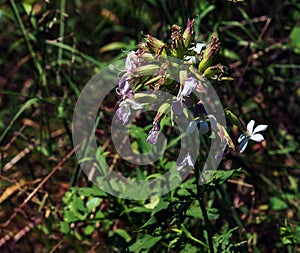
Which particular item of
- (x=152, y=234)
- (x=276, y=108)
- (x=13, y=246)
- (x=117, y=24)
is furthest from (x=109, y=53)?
(x=152, y=234)

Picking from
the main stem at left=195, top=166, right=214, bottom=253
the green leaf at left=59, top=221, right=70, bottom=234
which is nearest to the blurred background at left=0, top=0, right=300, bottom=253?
the green leaf at left=59, top=221, right=70, bottom=234

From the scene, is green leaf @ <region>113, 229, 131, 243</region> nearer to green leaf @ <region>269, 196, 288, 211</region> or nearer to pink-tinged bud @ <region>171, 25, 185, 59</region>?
green leaf @ <region>269, 196, 288, 211</region>

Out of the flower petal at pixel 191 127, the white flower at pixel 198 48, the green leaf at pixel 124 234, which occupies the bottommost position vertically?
the green leaf at pixel 124 234

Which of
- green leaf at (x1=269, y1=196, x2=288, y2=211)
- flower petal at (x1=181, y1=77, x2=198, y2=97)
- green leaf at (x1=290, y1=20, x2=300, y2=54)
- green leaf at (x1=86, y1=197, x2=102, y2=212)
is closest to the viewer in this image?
flower petal at (x1=181, y1=77, x2=198, y2=97)

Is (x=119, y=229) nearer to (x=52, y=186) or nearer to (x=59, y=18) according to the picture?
(x=52, y=186)

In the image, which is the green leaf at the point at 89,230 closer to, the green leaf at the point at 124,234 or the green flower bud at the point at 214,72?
the green leaf at the point at 124,234

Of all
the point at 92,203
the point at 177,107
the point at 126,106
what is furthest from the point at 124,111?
the point at 92,203

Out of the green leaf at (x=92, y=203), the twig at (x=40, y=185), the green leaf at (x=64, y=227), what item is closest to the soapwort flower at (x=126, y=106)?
the green leaf at (x=92, y=203)
